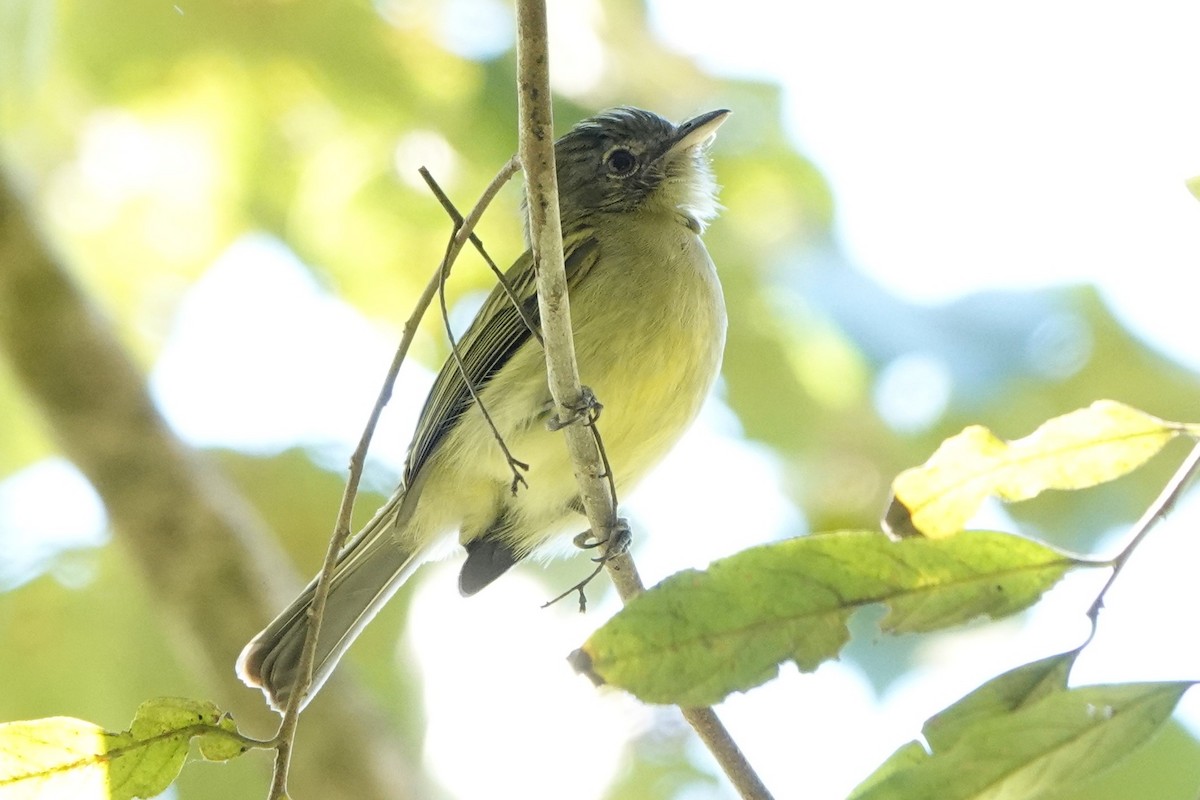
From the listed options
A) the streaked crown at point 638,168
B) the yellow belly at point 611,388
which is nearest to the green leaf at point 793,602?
the yellow belly at point 611,388

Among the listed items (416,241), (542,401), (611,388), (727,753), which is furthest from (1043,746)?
(416,241)

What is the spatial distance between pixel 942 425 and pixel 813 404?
530 mm

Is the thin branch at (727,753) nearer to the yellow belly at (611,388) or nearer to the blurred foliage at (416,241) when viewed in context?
the yellow belly at (611,388)

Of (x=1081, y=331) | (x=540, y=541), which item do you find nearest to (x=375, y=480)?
(x=540, y=541)

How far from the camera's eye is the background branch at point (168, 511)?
4.43 m

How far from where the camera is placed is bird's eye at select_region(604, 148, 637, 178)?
4.44 m

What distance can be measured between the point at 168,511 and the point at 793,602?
3.33 meters

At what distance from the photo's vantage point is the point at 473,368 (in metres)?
3.80

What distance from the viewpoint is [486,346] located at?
150 inches

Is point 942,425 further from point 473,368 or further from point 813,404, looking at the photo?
point 473,368

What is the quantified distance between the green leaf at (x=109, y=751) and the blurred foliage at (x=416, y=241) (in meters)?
3.05

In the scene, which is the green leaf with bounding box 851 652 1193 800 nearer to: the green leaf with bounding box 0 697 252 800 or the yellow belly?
the green leaf with bounding box 0 697 252 800

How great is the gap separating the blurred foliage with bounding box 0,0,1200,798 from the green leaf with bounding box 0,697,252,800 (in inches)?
120

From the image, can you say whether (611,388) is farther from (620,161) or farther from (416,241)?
(416,241)
